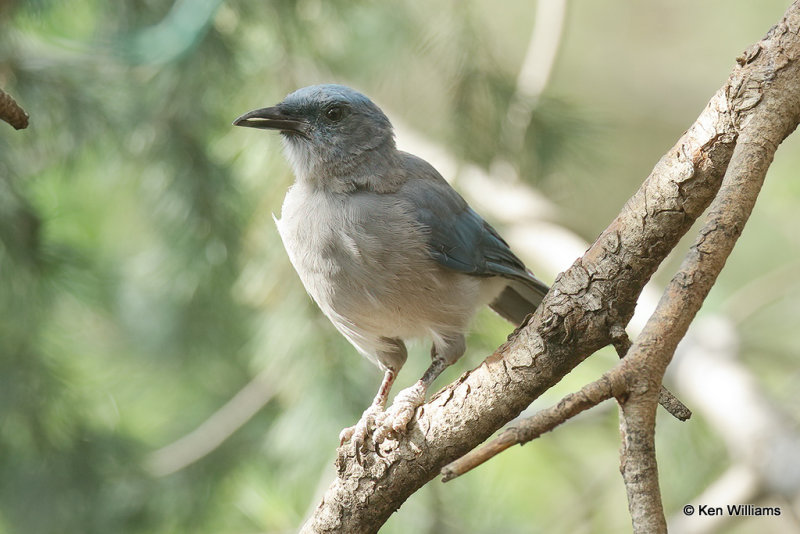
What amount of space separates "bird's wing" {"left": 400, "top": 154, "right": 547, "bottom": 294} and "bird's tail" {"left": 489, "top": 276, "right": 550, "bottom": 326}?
95 mm

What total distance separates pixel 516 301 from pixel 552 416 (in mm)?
1733

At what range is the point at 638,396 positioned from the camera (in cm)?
163

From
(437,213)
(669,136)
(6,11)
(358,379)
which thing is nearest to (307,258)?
(437,213)

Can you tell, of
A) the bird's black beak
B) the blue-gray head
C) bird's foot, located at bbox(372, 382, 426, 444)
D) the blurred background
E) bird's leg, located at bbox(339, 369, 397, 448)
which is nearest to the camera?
bird's foot, located at bbox(372, 382, 426, 444)

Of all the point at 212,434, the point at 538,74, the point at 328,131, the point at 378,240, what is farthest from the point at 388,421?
the point at 538,74

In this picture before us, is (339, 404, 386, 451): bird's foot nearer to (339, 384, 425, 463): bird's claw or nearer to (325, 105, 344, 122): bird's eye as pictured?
(339, 384, 425, 463): bird's claw

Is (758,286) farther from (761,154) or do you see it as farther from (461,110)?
(761,154)

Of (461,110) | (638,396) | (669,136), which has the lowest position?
(638,396)

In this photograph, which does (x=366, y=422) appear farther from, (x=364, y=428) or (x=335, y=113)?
(x=335, y=113)

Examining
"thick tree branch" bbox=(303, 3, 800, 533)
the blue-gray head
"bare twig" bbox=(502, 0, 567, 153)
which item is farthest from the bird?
"bare twig" bbox=(502, 0, 567, 153)

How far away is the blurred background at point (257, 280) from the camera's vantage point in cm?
408

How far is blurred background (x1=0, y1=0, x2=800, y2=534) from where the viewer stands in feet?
13.4

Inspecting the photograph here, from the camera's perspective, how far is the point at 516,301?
3.47 meters

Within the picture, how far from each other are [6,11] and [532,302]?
251 cm
